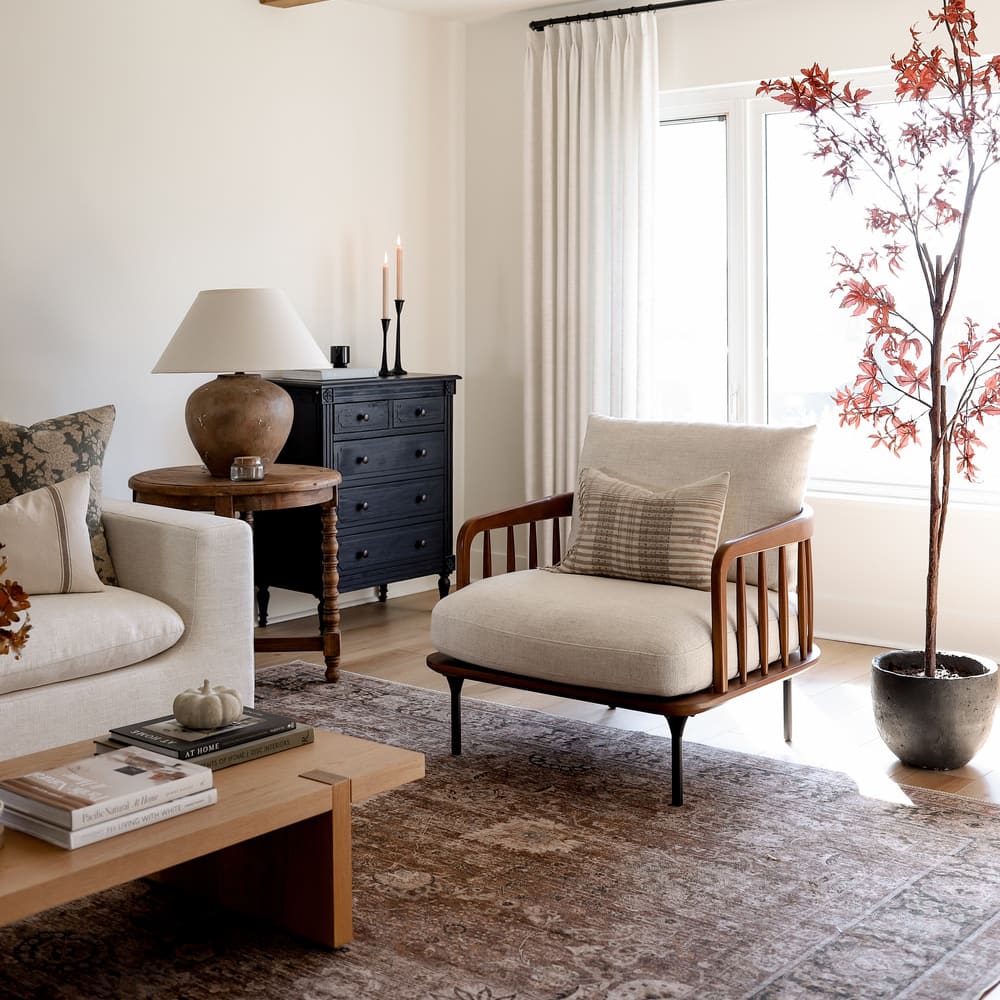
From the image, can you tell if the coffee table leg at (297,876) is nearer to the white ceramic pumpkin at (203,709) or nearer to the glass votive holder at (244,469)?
the white ceramic pumpkin at (203,709)

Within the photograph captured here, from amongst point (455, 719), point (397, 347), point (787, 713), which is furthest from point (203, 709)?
point (397, 347)

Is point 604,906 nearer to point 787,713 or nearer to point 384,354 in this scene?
point 787,713

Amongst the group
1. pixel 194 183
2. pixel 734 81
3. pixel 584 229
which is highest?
pixel 734 81

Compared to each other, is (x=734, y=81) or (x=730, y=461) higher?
(x=734, y=81)

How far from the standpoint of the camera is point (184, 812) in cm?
→ 217

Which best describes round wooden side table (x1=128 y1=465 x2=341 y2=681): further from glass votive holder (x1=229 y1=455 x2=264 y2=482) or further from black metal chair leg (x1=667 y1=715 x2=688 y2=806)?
black metal chair leg (x1=667 y1=715 x2=688 y2=806)

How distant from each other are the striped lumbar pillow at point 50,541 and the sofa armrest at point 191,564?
0.13 m

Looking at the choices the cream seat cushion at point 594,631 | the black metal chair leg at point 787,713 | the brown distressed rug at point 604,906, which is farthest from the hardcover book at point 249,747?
the black metal chair leg at point 787,713

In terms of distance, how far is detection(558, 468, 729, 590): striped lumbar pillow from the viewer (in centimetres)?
352

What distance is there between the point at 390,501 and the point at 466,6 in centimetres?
206

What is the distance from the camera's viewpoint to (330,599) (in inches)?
171

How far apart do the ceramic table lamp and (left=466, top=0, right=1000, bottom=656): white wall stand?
171cm

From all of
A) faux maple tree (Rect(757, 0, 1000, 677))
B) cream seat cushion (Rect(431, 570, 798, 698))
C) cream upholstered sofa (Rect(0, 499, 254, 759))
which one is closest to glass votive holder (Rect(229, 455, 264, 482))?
cream upholstered sofa (Rect(0, 499, 254, 759))

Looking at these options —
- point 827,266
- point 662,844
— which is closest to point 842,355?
point 827,266
